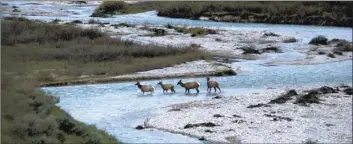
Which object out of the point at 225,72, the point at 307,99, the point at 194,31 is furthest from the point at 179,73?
the point at 194,31

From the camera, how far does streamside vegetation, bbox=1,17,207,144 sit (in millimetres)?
19781

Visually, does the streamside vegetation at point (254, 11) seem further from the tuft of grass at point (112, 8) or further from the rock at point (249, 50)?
the rock at point (249, 50)

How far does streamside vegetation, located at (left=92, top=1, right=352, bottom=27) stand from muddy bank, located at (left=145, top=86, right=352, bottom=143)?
39.8 metres

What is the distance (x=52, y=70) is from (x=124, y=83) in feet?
20.3

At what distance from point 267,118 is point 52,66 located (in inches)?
828

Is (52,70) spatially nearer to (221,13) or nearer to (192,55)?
(192,55)

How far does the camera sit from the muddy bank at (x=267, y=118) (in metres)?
22.4

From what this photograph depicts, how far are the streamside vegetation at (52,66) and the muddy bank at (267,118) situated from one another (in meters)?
4.23

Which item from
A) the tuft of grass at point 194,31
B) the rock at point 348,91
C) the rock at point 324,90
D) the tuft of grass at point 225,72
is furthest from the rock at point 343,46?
the rock at point 324,90

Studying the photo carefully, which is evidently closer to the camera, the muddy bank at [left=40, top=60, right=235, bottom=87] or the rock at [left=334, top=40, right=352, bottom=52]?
the muddy bank at [left=40, top=60, right=235, bottom=87]

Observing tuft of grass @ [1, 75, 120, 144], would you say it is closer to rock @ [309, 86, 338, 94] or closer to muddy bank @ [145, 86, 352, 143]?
muddy bank @ [145, 86, 352, 143]

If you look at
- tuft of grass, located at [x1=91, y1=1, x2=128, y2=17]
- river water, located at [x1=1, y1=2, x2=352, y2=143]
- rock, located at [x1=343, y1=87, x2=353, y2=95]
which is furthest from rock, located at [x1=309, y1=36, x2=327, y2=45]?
tuft of grass, located at [x1=91, y1=1, x2=128, y2=17]

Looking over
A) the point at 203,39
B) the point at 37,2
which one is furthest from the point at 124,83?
the point at 37,2

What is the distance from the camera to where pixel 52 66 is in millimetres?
42250
